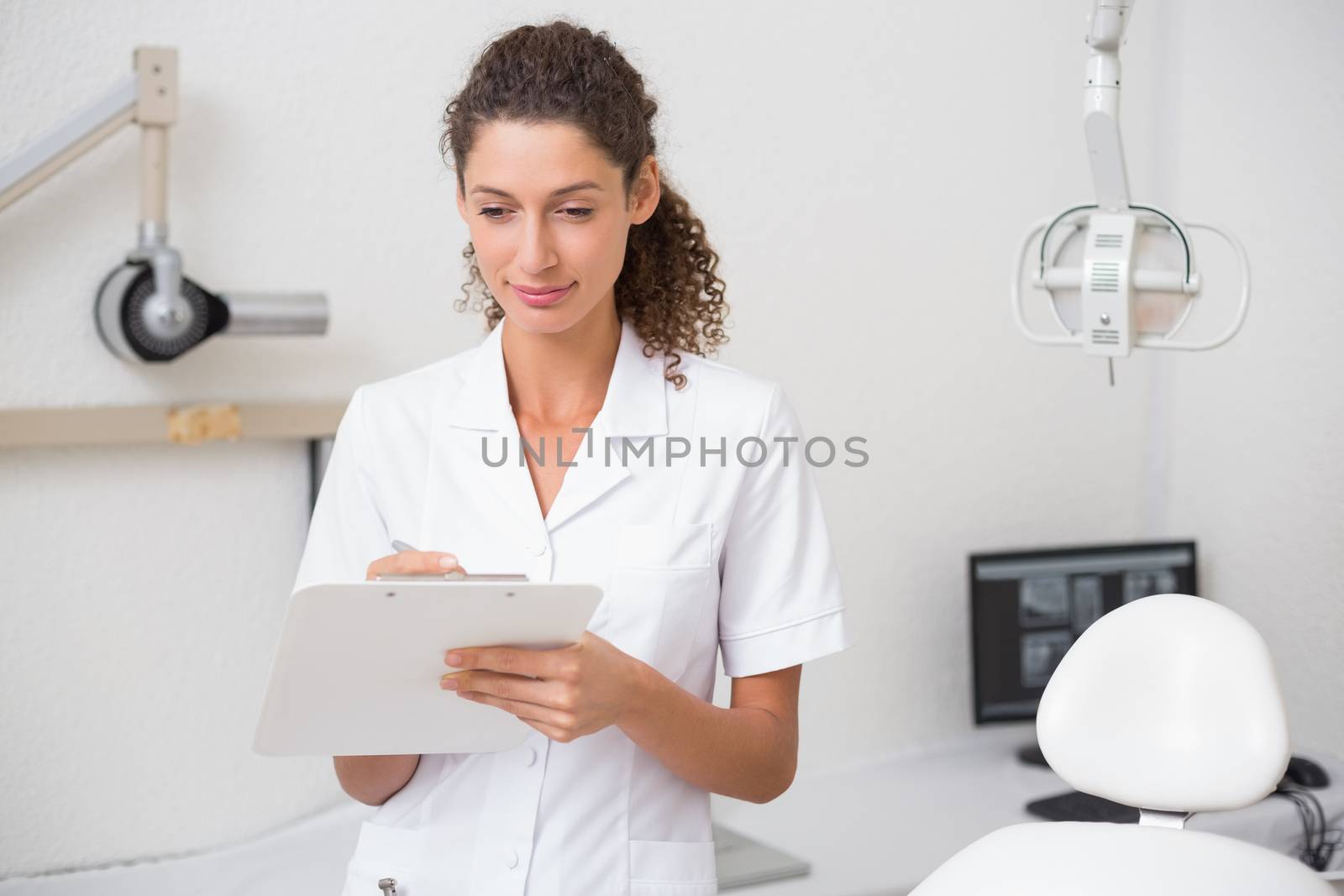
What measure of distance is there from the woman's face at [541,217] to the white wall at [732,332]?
0.80 m

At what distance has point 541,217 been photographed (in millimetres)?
1150

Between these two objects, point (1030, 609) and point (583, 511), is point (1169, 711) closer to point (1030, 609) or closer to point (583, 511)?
point (583, 511)

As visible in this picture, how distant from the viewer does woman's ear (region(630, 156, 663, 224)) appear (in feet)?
4.13

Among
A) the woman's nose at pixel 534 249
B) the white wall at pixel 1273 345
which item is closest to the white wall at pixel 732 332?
the white wall at pixel 1273 345

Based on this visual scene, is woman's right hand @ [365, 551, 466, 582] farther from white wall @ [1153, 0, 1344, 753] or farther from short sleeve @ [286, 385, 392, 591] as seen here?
white wall @ [1153, 0, 1344, 753]

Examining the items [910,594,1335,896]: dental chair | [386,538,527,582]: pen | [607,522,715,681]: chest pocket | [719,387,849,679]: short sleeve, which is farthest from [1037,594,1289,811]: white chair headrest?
[386,538,527,582]: pen

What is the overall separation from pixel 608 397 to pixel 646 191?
20 centimetres

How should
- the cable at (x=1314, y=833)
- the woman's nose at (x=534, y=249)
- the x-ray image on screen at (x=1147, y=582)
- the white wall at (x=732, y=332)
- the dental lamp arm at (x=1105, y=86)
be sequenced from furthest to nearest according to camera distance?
1. the x-ray image on screen at (x=1147, y=582)
2. the cable at (x=1314, y=833)
3. the white wall at (x=732, y=332)
4. the dental lamp arm at (x=1105, y=86)
5. the woman's nose at (x=534, y=249)

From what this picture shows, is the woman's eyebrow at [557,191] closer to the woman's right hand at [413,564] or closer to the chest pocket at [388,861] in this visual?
the woman's right hand at [413,564]

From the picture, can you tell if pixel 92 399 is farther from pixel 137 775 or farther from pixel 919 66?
pixel 919 66

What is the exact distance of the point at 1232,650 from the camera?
1.19 m

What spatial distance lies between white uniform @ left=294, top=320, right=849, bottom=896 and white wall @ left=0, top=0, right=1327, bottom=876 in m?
0.69

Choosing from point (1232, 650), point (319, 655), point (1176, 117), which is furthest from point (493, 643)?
point (1176, 117)

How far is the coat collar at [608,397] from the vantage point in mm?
1274
